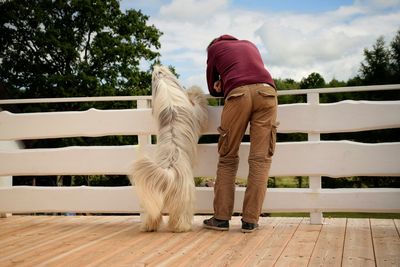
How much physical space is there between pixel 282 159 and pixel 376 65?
68.7 feet

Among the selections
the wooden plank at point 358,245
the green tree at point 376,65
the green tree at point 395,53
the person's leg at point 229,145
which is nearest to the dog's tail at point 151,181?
the person's leg at point 229,145

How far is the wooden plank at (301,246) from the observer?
2674 mm

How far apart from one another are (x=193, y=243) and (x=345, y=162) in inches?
50.6

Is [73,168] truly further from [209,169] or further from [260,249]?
[260,249]

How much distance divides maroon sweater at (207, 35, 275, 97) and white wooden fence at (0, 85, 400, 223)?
365 millimetres

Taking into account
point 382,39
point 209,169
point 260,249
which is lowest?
point 260,249

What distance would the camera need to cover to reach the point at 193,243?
3.18 meters

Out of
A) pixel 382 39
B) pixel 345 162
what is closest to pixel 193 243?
pixel 345 162

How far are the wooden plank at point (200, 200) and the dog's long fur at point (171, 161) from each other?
0.44 metres

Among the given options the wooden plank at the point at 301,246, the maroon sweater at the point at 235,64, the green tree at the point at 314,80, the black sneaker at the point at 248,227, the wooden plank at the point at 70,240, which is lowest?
the wooden plank at the point at 70,240

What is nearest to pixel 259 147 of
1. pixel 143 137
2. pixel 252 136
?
pixel 252 136

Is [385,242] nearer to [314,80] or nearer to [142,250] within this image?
[142,250]

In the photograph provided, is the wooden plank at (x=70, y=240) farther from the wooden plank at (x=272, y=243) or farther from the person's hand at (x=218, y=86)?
the person's hand at (x=218, y=86)

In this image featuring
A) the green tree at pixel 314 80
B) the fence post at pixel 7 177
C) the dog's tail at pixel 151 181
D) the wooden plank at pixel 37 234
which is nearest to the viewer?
the wooden plank at pixel 37 234
